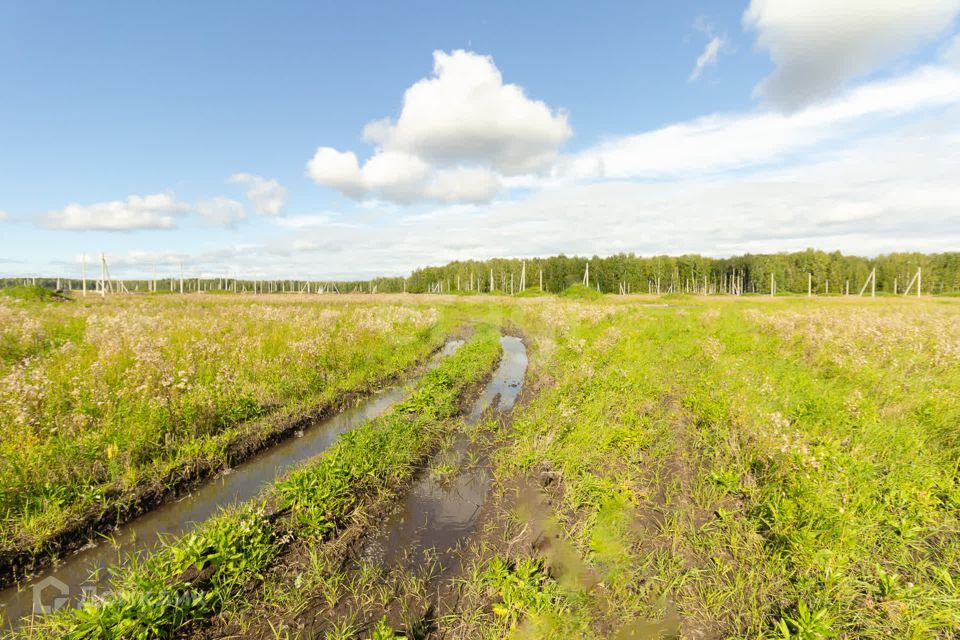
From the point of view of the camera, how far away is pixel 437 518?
20.6 ft

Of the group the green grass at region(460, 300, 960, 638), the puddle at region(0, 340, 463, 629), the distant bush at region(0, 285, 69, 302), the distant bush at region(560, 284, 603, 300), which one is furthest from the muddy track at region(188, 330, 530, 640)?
the distant bush at region(0, 285, 69, 302)

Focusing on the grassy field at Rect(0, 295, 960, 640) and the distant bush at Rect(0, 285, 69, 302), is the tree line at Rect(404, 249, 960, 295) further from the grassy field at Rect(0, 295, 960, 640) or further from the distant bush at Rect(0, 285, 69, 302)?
the grassy field at Rect(0, 295, 960, 640)

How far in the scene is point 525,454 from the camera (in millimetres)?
7559

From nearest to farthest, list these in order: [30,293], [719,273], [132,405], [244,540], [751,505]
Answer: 1. [244,540]
2. [751,505]
3. [132,405]
4. [30,293]
5. [719,273]

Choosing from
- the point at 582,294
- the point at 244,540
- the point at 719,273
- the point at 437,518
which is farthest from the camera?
the point at 719,273

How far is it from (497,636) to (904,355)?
1844 centimetres

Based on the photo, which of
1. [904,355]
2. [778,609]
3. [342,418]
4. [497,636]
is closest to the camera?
[497,636]

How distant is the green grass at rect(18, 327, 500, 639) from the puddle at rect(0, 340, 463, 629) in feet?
1.21

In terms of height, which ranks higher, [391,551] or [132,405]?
[132,405]

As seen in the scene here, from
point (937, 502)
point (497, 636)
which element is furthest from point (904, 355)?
point (497, 636)

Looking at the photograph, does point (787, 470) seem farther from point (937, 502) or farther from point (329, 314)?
point (329, 314)

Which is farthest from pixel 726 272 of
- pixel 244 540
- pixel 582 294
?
pixel 244 540

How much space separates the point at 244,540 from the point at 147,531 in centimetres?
245

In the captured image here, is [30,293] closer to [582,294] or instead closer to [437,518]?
[437,518]
